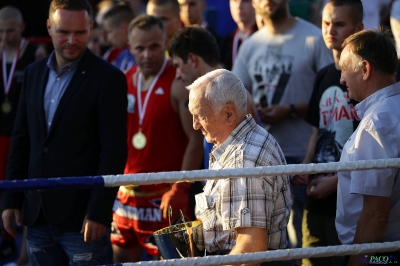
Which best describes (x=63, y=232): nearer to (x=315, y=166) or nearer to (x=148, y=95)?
(x=148, y=95)

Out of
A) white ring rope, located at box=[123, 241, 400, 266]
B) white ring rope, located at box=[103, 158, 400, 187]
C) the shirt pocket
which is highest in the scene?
white ring rope, located at box=[103, 158, 400, 187]

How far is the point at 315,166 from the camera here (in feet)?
10.8

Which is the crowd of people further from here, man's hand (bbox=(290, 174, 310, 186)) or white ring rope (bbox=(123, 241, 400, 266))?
white ring rope (bbox=(123, 241, 400, 266))

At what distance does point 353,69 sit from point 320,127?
4.57 feet

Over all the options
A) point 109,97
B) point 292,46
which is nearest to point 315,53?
point 292,46

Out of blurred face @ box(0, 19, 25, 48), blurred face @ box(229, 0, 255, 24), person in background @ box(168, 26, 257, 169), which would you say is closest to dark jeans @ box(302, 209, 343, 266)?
person in background @ box(168, 26, 257, 169)

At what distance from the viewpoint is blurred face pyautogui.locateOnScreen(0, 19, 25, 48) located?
26.6 ft

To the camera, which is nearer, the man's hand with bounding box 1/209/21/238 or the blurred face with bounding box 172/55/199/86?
the man's hand with bounding box 1/209/21/238

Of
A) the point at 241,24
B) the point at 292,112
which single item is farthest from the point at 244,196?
the point at 241,24

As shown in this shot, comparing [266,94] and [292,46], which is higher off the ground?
[292,46]

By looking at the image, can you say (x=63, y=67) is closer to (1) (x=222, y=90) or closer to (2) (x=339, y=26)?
(1) (x=222, y=90)

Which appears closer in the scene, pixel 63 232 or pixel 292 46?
pixel 63 232

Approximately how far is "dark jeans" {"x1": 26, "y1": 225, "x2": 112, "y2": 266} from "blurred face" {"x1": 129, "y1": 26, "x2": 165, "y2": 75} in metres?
1.73

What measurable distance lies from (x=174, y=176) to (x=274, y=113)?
3.08 m
